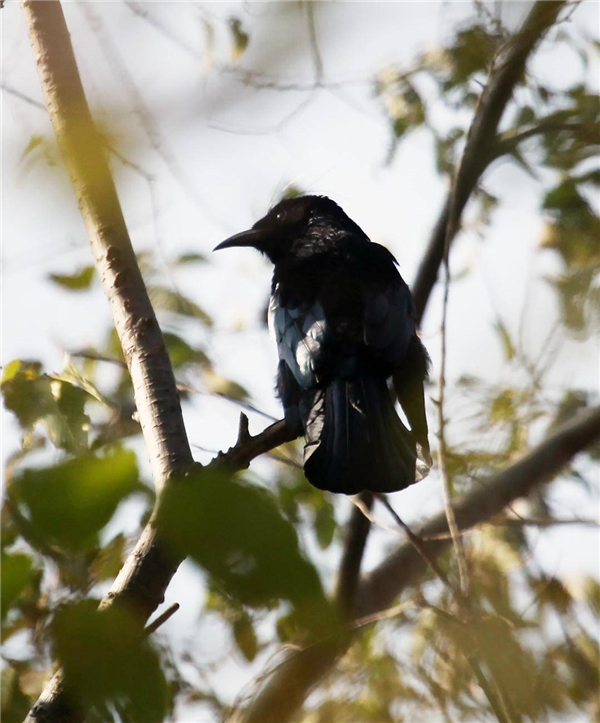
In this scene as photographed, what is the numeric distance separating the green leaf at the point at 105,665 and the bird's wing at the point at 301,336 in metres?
2.61

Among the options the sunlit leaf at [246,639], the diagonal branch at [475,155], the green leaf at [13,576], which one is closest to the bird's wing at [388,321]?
the diagonal branch at [475,155]

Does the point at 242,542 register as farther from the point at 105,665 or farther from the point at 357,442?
the point at 357,442

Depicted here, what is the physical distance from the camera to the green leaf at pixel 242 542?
703 millimetres

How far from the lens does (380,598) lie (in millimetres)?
4715

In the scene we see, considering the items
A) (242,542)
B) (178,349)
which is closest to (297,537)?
(242,542)

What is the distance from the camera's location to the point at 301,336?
11.8 ft

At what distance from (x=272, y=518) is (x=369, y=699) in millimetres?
4168

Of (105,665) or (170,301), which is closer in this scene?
(105,665)

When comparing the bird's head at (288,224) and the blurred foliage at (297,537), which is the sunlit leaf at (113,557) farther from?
the bird's head at (288,224)

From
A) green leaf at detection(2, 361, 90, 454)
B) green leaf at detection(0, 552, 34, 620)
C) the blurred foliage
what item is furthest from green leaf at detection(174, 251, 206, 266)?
green leaf at detection(0, 552, 34, 620)

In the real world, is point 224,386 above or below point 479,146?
below

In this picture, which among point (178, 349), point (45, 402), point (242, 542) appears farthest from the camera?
point (178, 349)

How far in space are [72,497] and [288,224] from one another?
4140 millimetres

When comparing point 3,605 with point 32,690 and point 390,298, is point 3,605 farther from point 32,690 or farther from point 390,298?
point 390,298
